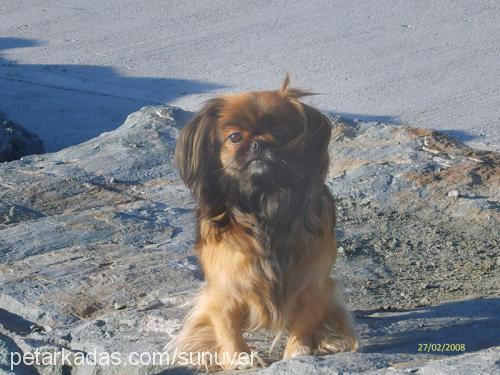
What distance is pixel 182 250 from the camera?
19.2ft

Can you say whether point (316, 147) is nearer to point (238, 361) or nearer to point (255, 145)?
point (255, 145)

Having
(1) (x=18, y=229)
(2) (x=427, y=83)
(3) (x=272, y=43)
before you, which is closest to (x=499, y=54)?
(2) (x=427, y=83)

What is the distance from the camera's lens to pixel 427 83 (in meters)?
10.7

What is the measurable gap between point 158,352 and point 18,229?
2.08m

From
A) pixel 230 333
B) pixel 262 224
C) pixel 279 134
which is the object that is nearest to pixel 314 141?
pixel 279 134

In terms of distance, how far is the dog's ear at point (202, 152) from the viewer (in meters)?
4.18

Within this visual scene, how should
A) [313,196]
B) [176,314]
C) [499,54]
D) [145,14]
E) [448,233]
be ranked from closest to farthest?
[313,196] < [176,314] < [448,233] < [499,54] < [145,14]

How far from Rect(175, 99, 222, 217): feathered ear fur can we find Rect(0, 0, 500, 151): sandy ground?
525 centimetres

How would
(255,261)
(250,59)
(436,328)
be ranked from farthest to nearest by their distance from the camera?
(250,59)
(436,328)
(255,261)

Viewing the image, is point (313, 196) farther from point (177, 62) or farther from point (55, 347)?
point (177, 62)

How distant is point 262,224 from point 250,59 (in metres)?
7.51

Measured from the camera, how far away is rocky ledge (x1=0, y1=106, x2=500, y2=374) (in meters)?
4.61

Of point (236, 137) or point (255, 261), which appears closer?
point (236, 137)

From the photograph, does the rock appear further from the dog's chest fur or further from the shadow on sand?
the dog's chest fur
